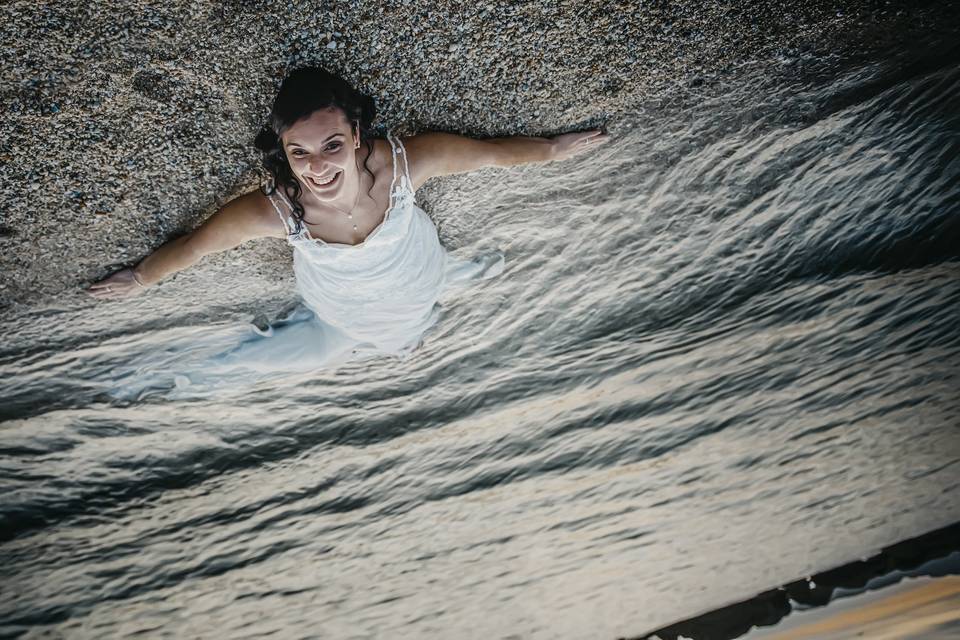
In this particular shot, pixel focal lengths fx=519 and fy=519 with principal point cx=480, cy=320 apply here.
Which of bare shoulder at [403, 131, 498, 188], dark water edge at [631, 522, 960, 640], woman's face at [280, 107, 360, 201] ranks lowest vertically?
dark water edge at [631, 522, 960, 640]

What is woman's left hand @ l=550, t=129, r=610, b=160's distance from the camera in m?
1.47

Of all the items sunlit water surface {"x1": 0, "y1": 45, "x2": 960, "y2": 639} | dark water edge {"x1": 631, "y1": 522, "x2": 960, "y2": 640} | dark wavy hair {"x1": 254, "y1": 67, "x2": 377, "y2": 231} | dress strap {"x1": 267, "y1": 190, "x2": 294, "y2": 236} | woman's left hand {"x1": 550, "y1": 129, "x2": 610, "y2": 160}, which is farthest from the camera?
dark water edge {"x1": 631, "y1": 522, "x2": 960, "y2": 640}

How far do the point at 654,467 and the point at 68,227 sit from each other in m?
2.27

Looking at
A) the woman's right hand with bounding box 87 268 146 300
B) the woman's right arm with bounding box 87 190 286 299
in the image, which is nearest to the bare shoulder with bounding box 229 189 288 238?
the woman's right arm with bounding box 87 190 286 299

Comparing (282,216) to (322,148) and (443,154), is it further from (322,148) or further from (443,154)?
(443,154)

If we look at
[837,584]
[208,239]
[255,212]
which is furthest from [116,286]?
[837,584]

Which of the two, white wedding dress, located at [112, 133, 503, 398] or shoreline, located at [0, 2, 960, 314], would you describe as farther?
white wedding dress, located at [112, 133, 503, 398]

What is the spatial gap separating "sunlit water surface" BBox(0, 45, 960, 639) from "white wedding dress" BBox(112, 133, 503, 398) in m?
0.09

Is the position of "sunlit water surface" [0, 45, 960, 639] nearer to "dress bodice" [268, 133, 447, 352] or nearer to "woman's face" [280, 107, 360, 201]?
"dress bodice" [268, 133, 447, 352]

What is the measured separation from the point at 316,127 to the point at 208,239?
1.51ft

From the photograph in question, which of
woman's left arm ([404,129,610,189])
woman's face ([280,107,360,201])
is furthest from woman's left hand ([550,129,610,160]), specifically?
woman's face ([280,107,360,201])

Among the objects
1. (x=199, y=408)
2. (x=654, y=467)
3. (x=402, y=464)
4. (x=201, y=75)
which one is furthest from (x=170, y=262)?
(x=654, y=467)

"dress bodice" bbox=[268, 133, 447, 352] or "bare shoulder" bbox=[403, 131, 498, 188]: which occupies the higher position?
"bare shoulder" bbox=[403, 131, 498, 188]

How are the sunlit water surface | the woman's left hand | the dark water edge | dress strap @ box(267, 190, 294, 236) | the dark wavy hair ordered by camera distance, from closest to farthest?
the dark wavy hair < dress strap @ box(267, 190, 294, 236) < the woman's left hand < the sunlit water surface < the dark water edge
